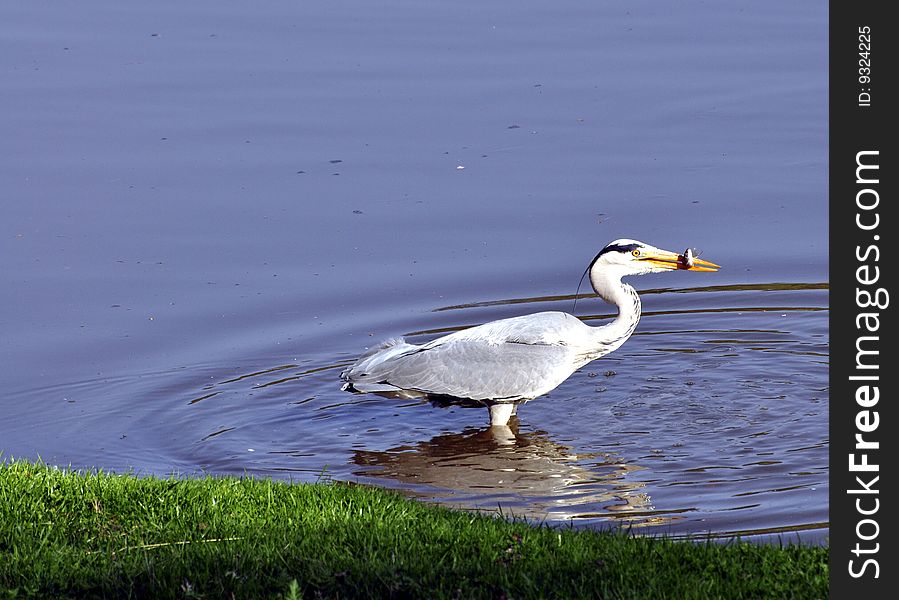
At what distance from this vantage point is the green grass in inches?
216

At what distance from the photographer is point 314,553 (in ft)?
19.4

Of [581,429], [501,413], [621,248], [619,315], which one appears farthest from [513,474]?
[621,248]

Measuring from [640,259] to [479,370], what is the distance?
1327mm

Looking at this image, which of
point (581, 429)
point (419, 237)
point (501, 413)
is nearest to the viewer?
point (581, 429)

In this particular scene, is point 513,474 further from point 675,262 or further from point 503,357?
point 675,262

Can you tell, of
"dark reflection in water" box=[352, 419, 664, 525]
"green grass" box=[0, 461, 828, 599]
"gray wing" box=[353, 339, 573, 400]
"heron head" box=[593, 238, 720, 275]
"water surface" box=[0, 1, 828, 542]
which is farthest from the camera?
"heron head" box=[593, 238, 720, 275]

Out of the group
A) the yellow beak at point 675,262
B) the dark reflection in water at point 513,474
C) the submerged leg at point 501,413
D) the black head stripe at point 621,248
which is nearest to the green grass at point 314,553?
the dark reflection in water at point 513,474

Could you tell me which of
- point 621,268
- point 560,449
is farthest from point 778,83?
→ point 560,449

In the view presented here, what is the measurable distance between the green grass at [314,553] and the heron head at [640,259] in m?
3.12

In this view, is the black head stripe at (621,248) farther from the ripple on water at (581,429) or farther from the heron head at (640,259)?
the ripple on water at (581,429)

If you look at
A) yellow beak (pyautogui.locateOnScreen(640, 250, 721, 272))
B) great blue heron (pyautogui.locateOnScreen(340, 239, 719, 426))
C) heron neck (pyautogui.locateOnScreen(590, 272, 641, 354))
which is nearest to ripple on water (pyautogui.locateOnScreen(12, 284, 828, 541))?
great blue heron (pyautogui.locateOnScreen(340, 239, 719, 426))

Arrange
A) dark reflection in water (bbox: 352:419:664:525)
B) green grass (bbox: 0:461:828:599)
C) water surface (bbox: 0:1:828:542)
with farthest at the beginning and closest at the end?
water surface (bbox: 0:1:828:542) → dark reflection in water (bbox: 352:419:664:525) → green grass (bbox: 0:461:828:599)

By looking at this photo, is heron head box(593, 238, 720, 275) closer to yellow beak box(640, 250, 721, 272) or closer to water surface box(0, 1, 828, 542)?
yellow beak box(640, 250, 721, 272)

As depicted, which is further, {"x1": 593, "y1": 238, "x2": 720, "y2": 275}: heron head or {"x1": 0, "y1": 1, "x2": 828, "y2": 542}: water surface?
{"x1": 593, "y1": 238, "x2": 720, "y2": 275}: heron head
